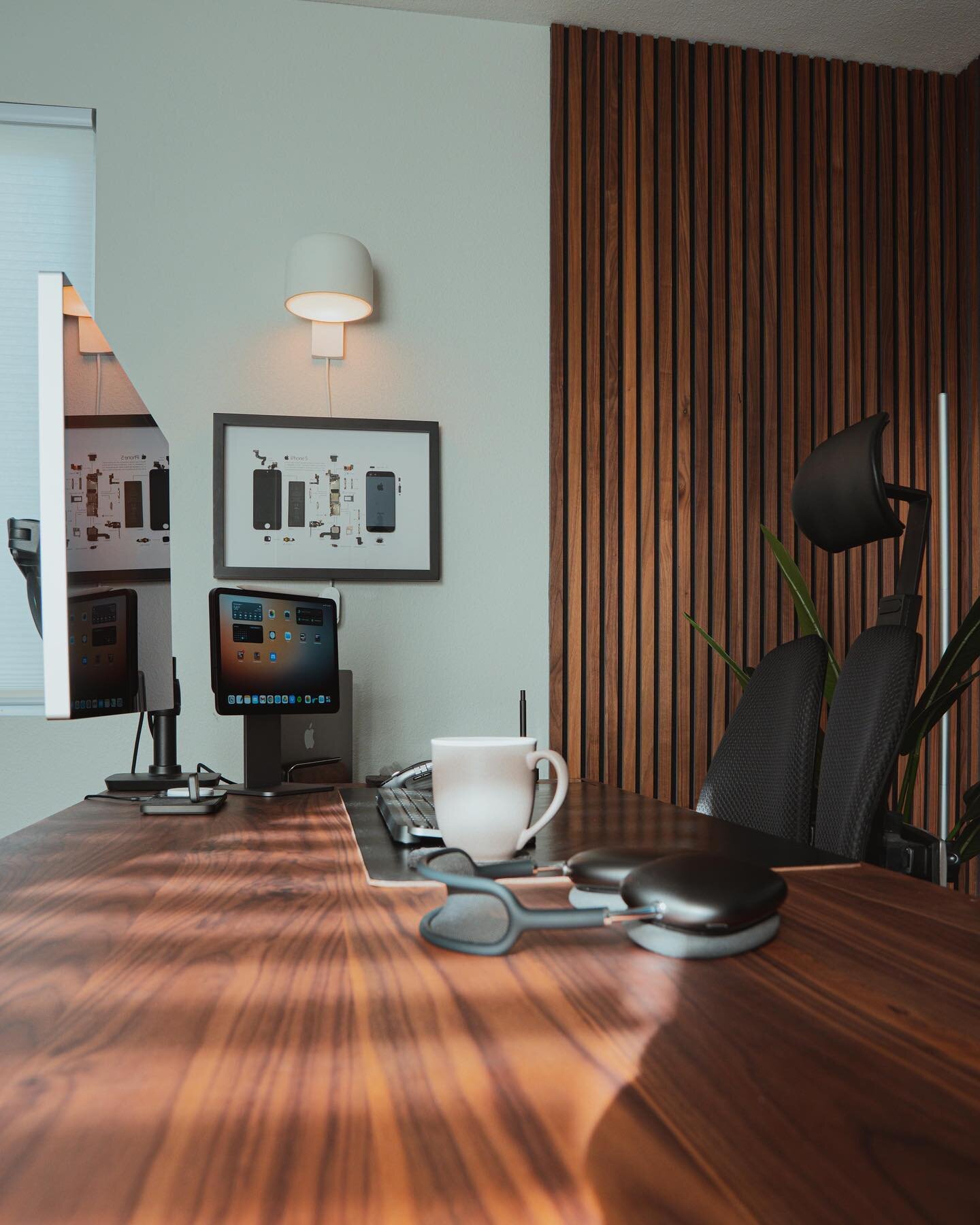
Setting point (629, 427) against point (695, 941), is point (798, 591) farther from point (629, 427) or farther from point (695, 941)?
point (695, 941)

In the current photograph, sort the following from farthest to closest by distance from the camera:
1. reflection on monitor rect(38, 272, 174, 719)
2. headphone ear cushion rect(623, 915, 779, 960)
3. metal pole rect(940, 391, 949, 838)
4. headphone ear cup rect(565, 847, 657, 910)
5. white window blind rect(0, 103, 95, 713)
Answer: metal pole rect(940, 391, 949, 838)
white window blind rect(0, 103, 95, 713)
reflection on monitor rect(38, 272, 174, 719)
headphone ear cup rect(565, 847, 657, 910)
headphone ear cushion rect(623, 915, 779, 960)

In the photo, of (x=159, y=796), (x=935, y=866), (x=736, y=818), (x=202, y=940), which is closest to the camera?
(x=202, y=940)

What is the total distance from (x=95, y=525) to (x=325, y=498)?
1602 millimetres

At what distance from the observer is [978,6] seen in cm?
299

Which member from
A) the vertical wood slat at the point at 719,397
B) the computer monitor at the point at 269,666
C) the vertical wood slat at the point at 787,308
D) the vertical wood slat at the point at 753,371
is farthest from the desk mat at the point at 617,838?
the vertical wood slat at the point at 787,308

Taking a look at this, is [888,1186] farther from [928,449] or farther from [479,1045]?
[928,449]

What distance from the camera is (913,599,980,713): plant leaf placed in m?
2.32

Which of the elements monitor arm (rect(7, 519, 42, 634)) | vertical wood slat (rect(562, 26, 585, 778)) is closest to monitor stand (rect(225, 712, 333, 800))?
monitor arm (rect(7, 519, 42, 634))

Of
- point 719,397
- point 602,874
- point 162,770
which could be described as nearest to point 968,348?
point 719,397

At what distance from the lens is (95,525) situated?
1297mm

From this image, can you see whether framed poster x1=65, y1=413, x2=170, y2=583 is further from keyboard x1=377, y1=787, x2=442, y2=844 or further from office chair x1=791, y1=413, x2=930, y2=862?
office chair x1=791, y1=413, x2=930, y2=862

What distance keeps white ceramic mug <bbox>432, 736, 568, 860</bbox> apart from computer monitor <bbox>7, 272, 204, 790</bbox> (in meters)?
0.38

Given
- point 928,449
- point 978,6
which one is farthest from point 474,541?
point 978,6

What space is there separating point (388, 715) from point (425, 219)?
154cm
